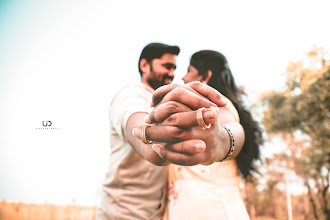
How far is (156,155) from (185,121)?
0.24 metres

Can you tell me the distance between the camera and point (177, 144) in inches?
41.4

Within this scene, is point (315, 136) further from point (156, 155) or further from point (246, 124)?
point (156, 155)

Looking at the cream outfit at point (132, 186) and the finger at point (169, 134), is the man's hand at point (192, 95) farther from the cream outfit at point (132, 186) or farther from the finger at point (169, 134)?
the cream outfit at point (132, 186)

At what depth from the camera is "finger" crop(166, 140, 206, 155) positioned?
1006mm

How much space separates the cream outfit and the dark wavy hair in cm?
55

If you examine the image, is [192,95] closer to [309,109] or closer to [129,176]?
[129,176]

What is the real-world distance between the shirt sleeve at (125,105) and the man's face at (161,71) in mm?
465

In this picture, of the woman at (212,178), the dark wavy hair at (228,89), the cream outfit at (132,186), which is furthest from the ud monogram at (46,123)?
the dark wavy hair at (228,89)

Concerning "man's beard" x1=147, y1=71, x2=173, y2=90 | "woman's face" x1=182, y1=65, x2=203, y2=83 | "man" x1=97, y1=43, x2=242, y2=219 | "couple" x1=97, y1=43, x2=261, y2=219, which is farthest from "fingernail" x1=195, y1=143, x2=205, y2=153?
"man's beard" x1=147, y1=71, x2=173, y2=90

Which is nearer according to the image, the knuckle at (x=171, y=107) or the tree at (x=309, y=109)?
the knuckle at (x=171, y=107)

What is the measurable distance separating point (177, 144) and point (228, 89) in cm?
139

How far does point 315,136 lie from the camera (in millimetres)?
15164

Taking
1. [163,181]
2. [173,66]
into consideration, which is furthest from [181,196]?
[173,66]

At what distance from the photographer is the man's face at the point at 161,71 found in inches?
96.8
